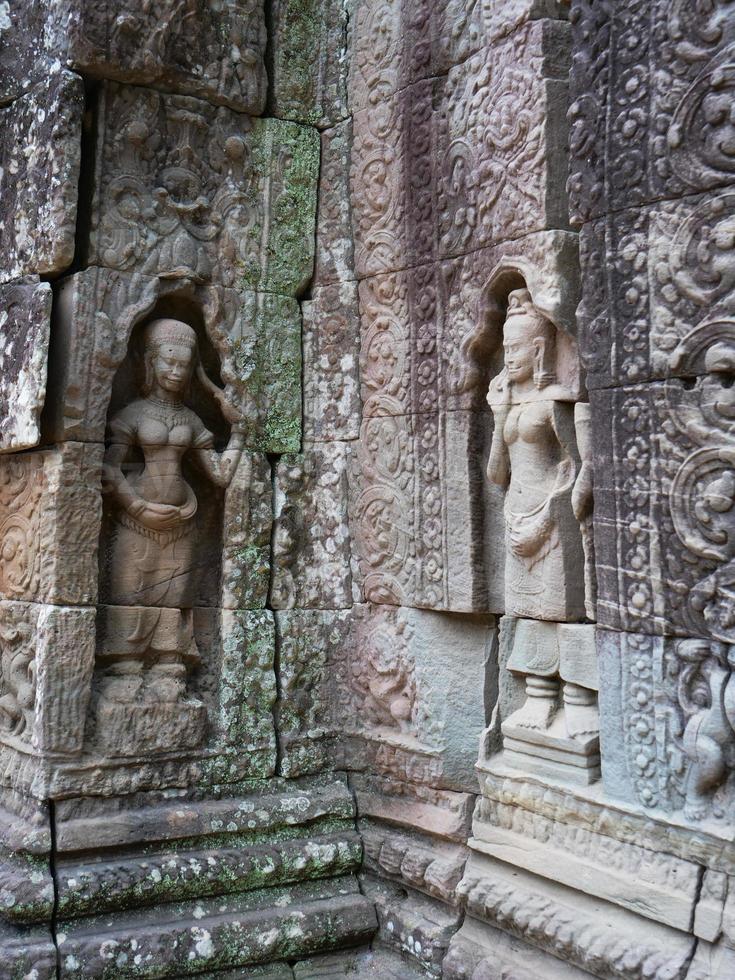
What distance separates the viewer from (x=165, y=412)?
4.75m

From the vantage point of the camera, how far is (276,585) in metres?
4.96

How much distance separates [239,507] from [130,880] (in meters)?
1.64

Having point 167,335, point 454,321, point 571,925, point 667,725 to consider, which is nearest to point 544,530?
point 667,725

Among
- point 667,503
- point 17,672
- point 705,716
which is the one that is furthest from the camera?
point 17,672

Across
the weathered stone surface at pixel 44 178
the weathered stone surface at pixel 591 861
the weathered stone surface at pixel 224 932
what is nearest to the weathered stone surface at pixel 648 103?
the weathered stone surface at pixel 44 178

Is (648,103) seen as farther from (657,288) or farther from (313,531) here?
(313,531)

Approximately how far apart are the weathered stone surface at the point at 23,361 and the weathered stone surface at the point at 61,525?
141mm

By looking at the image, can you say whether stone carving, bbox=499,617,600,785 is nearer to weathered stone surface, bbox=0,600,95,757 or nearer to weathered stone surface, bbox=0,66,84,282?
weathered stone surface, bbox=0,600,95,757

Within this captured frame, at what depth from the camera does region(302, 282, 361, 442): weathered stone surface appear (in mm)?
4965

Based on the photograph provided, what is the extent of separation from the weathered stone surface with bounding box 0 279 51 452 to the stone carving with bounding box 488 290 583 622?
1868 millimetres

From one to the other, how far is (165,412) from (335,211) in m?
1.27

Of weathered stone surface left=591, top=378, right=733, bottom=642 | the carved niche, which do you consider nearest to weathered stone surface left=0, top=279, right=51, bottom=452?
the carved niche

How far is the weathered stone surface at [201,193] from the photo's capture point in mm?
4633

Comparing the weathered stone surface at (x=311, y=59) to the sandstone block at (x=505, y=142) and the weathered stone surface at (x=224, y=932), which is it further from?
the weathered stone surface at (x=224, y=932)
